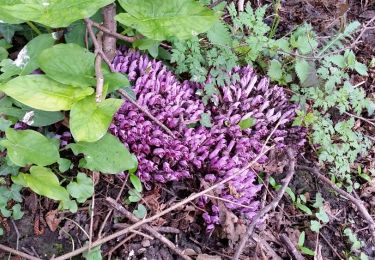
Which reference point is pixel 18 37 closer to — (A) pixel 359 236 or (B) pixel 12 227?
(B) pixel 12 227

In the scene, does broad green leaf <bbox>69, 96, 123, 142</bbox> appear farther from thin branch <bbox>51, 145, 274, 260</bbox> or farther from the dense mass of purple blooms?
thin branch <bbox>51, 145, 274, 260</bbox>

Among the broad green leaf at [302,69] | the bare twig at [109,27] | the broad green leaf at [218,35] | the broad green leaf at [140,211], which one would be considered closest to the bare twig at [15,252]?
the broad green leaf at [140,211]

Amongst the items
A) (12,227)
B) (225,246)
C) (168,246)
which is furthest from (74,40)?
(225,246)

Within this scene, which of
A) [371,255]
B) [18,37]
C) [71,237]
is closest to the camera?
[71,237]

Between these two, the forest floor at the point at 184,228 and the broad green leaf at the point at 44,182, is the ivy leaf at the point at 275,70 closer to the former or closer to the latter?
the forest floor at the point at 184,228

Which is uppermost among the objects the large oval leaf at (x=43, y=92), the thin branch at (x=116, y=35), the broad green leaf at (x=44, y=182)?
the thin branch at (x=116, y=35)

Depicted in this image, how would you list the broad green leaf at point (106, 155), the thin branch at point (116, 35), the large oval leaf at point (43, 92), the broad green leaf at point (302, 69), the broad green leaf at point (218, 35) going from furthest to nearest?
the broad green leaf at point (302, 69)
the broad green leaf at point (218, 35)
the thin branch at point (116, 35)
the broad green leaf at point (106, 155)
the large oval leaf at point (43, 92)

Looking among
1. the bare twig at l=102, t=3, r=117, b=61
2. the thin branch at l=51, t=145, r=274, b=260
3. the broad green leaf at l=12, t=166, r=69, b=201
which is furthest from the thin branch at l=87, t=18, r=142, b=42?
the thin branch at l=51, t=145, r=274, b=260
